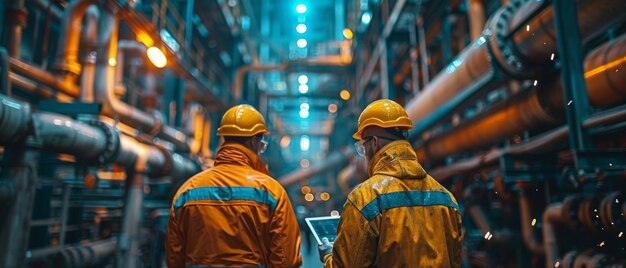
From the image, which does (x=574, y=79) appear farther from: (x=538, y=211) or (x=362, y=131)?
(x=538, y=211)

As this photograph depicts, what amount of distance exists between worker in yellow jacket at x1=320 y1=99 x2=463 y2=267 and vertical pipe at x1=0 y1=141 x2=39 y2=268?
2.77 metres

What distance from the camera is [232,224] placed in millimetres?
1876

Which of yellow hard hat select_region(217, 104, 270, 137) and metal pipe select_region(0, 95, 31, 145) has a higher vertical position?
metal pipe select_region(0, 95, 31, 145)

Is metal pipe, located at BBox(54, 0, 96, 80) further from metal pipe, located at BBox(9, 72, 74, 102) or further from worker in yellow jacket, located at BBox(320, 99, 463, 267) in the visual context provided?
worker in yellow jacket, located at BBox(320, 99, 463, 267)

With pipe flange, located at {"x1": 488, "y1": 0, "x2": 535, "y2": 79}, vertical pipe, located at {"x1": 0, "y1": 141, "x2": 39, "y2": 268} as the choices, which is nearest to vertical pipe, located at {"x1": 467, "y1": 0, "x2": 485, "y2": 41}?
pipe flange, located at {"x1": 488, "y1": 0, "x2": 535, "y2": 79}

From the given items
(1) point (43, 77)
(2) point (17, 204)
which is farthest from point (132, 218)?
(1) point (43, 77)

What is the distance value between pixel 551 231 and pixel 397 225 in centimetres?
290

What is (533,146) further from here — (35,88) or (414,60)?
(35,88)

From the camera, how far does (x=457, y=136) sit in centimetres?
469

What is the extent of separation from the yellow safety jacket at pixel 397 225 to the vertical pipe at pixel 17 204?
2.82 m

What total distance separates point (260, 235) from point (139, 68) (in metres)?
6.73

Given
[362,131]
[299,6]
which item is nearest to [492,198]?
[362,131]

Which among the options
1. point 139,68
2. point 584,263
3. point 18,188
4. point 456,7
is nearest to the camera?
point 584,263

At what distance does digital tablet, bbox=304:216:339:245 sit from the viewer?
1.98m
